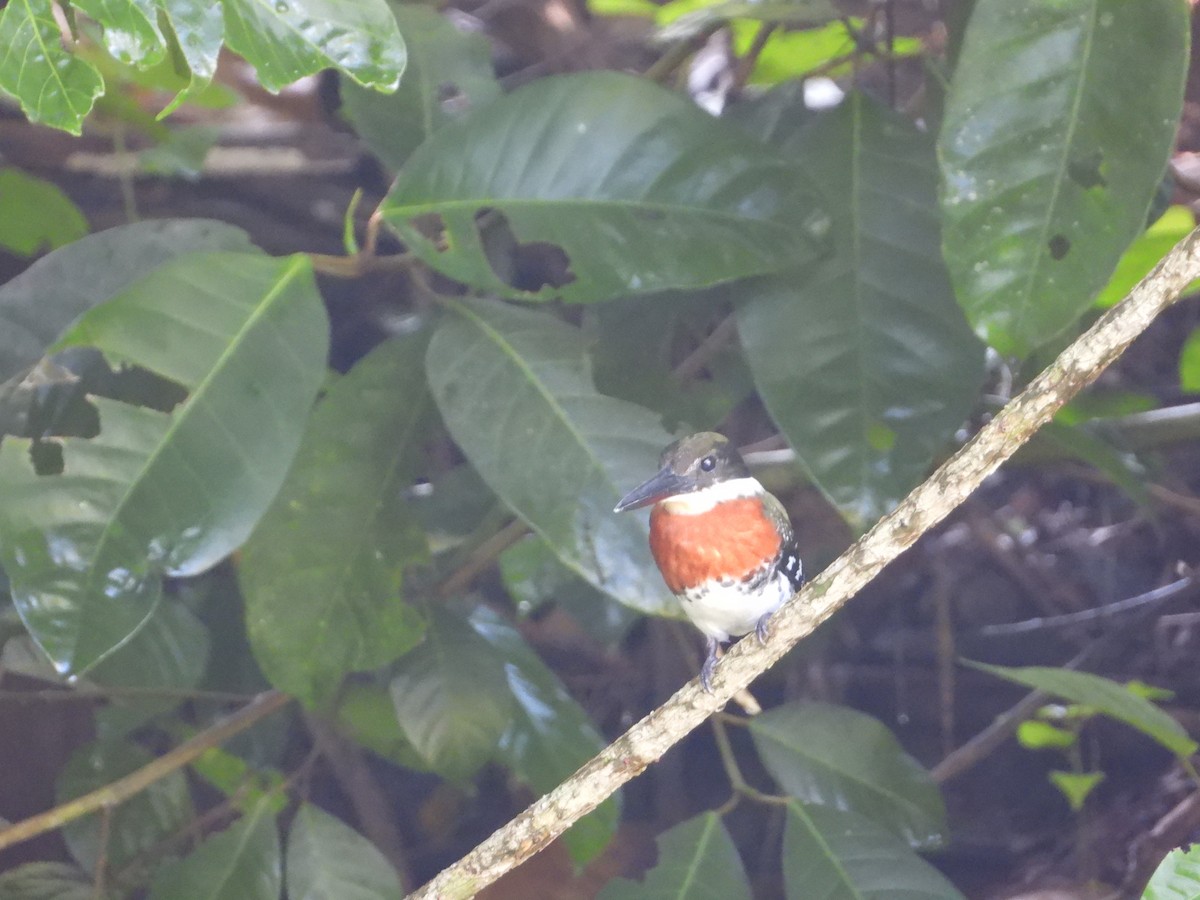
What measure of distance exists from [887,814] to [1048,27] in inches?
43.4

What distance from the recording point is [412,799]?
2.78 m

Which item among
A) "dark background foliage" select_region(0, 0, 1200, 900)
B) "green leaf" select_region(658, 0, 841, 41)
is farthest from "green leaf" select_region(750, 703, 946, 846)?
"green leaf" select_region(658, 0, 841, 41)

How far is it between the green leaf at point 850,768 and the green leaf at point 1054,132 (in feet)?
2.45

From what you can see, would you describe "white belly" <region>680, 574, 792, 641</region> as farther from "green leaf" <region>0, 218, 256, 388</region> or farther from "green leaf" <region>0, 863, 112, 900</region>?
"green leaf" <region>0, 863, 112, 900</region>

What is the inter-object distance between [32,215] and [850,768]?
178 cm

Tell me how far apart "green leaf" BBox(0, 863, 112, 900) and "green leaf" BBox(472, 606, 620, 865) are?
2.12ft

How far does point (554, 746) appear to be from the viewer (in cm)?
182

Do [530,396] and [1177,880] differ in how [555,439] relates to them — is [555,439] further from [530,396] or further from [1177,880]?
[1177,880]

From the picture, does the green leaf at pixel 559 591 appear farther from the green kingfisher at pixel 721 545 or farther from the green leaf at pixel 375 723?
the green kingfisher at pixel 721 545

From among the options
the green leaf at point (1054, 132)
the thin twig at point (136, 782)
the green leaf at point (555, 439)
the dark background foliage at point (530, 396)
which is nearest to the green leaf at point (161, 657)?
the dark background foliage at point (530, 396)

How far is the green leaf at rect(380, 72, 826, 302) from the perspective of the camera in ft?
4.76

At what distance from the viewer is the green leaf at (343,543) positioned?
1505mm

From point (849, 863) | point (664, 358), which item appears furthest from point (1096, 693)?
point (664, 358)

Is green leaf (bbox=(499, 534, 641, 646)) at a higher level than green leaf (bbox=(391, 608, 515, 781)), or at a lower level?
lower
